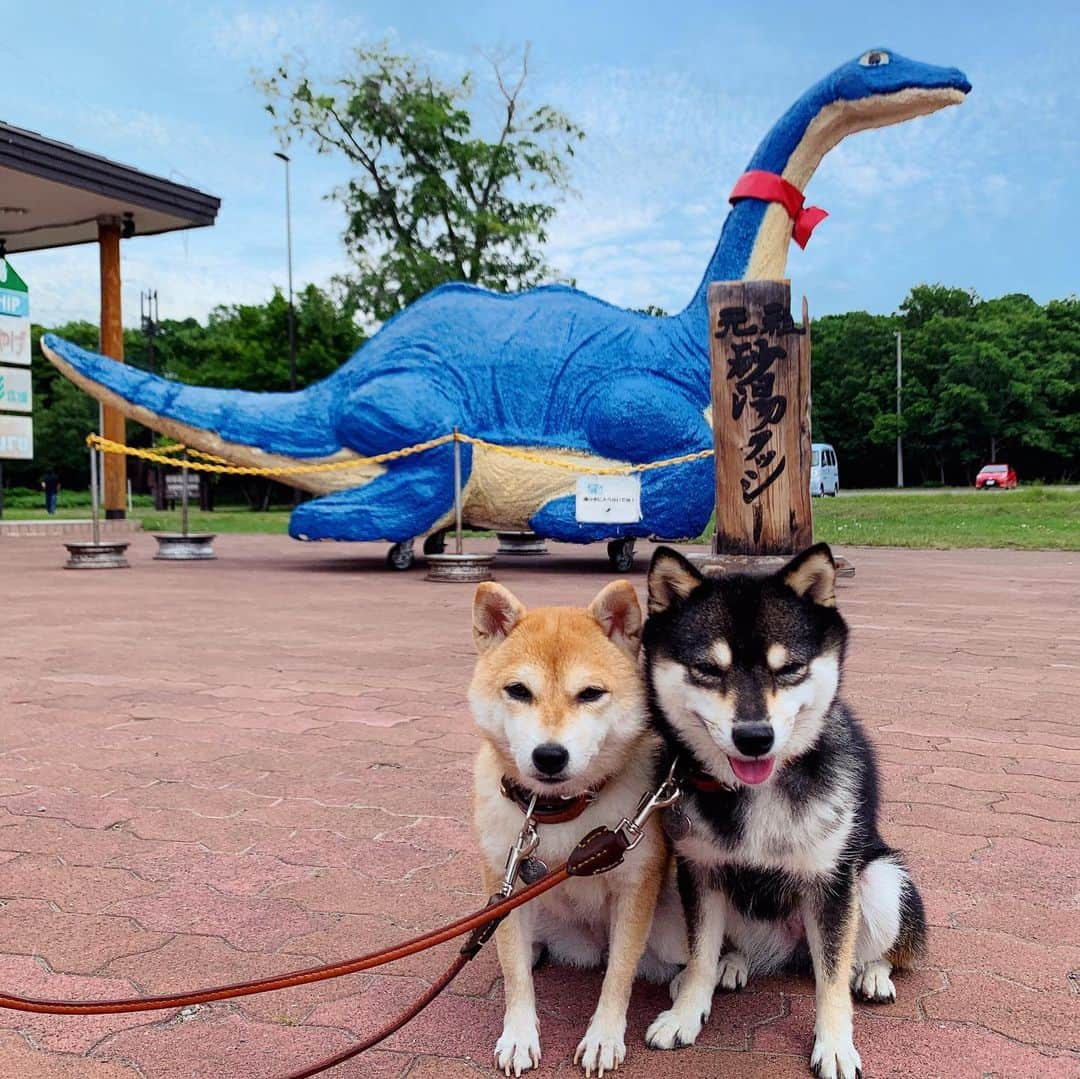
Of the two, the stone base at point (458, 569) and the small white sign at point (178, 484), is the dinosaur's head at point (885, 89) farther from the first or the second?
the small white sign at point (178, 484)

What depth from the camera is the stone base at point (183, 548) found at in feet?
45.3

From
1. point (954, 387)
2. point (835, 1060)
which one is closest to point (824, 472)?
point (954, 387)

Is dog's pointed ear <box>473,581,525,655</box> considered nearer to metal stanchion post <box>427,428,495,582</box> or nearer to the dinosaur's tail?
metal stanchion post <box>427,428,495,582</box>

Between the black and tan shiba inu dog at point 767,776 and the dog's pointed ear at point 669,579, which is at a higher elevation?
the dog's pointed ear at point 669,579

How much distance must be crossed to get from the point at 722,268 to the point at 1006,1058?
902 centimetres

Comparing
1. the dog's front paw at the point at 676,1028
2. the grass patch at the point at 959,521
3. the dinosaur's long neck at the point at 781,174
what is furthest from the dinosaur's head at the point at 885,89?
the dog's front paw at the point at 676,1028

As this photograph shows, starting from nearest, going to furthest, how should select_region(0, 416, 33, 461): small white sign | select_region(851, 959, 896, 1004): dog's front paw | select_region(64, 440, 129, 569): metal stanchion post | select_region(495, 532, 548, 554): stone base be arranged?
select_region(851, 959, 896, 1004): dog's front paw
select_region(64, 440, 129, 569): metal stanchion post
select_region(495, 532, 548, 554): stone base
select_region(0, 416, 33, 461): small white sign

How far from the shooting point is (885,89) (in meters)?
9.06

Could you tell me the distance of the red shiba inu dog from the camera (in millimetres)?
1927

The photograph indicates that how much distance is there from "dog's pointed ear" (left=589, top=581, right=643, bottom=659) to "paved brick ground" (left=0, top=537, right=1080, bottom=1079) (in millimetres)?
829

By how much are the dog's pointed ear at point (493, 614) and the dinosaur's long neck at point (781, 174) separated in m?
8.46

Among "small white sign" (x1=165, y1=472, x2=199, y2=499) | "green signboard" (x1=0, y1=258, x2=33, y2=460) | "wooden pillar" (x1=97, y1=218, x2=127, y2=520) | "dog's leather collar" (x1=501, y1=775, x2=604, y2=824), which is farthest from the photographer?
"small white sign" (x1=165, y1=472, x2=199, y2=499)

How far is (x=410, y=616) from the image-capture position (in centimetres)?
816

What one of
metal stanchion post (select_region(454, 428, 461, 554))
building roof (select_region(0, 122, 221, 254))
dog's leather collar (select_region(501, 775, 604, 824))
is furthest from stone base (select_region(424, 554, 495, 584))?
building roof (select_region(0, 122, 221, 254))
